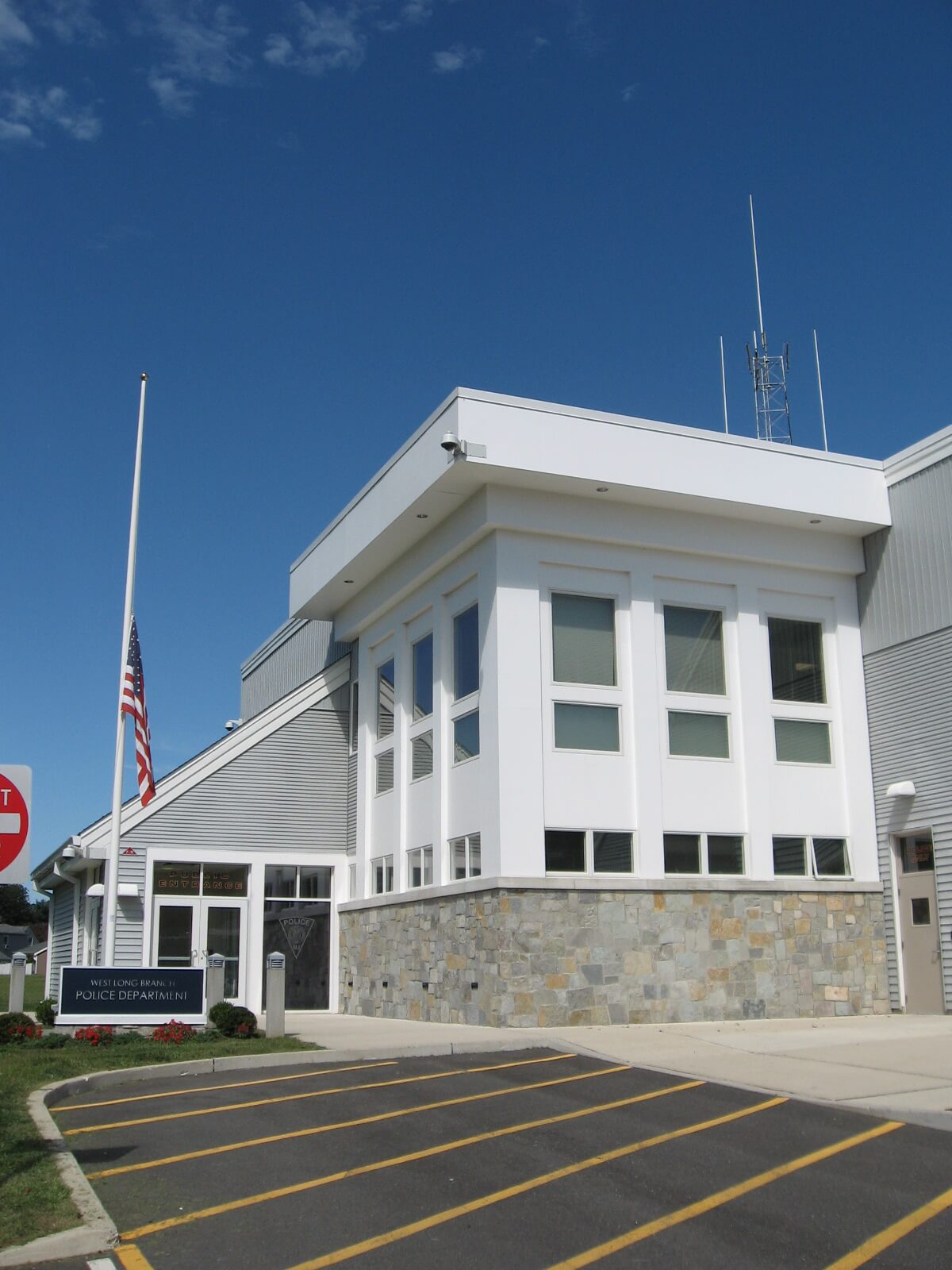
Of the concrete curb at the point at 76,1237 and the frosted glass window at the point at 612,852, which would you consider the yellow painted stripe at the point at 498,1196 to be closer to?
the concrete curb at the point at 76,1237

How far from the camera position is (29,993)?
46.4 m

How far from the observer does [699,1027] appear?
18578mm

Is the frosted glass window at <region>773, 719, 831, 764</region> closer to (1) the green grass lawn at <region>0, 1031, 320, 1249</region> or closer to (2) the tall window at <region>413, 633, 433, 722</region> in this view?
(2) the tall window at <region>413, 633, 433, 722</region>

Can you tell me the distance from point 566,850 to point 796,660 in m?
5.90

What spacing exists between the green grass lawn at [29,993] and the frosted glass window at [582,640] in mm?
13416

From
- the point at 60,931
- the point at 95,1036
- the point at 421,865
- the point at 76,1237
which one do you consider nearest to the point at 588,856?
the point at 421,865

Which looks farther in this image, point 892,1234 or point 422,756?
point 422,756

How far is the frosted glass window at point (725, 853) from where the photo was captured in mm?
21047

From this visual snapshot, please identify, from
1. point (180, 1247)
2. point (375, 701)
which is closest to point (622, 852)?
point (375, 701)

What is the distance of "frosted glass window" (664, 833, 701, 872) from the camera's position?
20.7 meters

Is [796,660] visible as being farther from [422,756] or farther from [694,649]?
[422,756]

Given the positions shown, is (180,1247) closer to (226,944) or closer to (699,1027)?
(699,1027)

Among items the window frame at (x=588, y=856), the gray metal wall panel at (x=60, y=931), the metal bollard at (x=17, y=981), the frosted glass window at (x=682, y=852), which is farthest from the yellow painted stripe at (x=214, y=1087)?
the gray metal wall panel at (x=60, y=931)

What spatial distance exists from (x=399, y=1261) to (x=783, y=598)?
1765 cm
